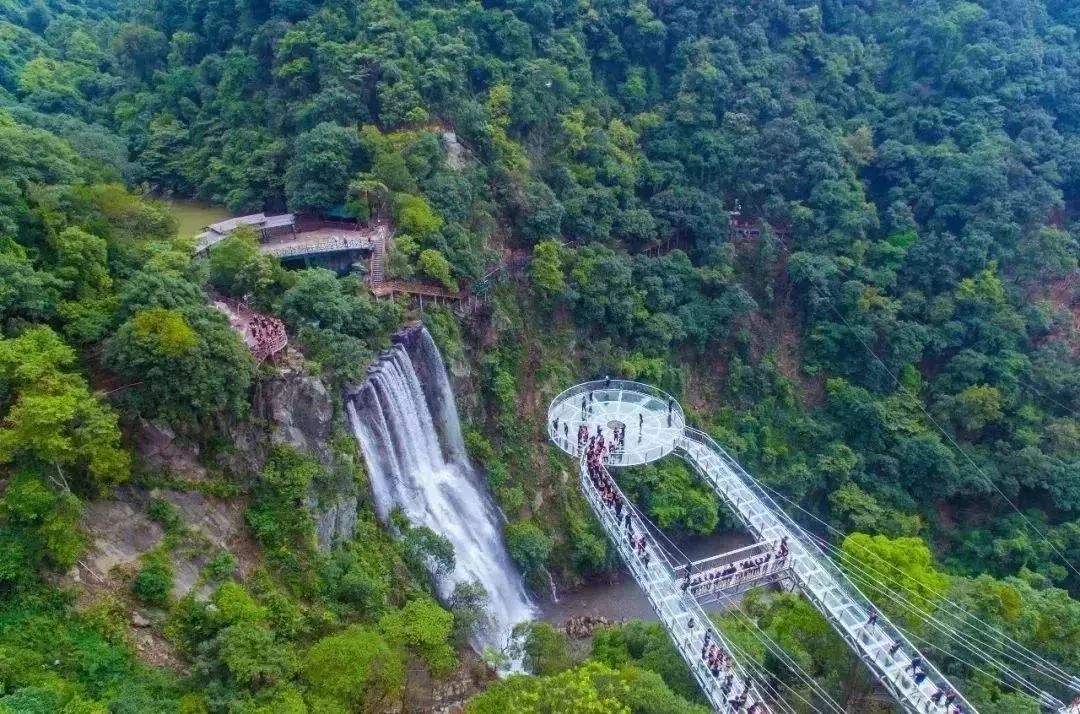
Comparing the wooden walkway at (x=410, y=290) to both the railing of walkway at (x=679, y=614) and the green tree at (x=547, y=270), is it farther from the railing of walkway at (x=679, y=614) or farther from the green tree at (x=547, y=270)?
the railing of walkway at (x=679, y=614)

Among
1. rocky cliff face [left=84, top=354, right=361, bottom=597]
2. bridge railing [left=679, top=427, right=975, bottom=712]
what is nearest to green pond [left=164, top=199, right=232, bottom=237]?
rocky cliff face [left=84, top=354, right=361, bottom=597]

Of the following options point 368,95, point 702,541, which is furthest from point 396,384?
point 702,541

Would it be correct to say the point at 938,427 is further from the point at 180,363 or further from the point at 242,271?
the point at 180,363

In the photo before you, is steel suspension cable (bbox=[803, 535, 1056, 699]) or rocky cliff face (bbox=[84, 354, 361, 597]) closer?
steel suspension cable (bbox=[803, 535, 1056, 699])

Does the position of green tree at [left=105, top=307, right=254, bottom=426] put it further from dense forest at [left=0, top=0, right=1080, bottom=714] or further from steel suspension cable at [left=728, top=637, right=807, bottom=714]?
steel suspension cable at [left=728, top=637, right=807, bottom=714]

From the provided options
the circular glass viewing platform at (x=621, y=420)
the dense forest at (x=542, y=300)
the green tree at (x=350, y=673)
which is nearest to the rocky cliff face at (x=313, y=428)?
the dense forest at (x=542, y=300)

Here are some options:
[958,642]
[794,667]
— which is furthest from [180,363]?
[958,642]
